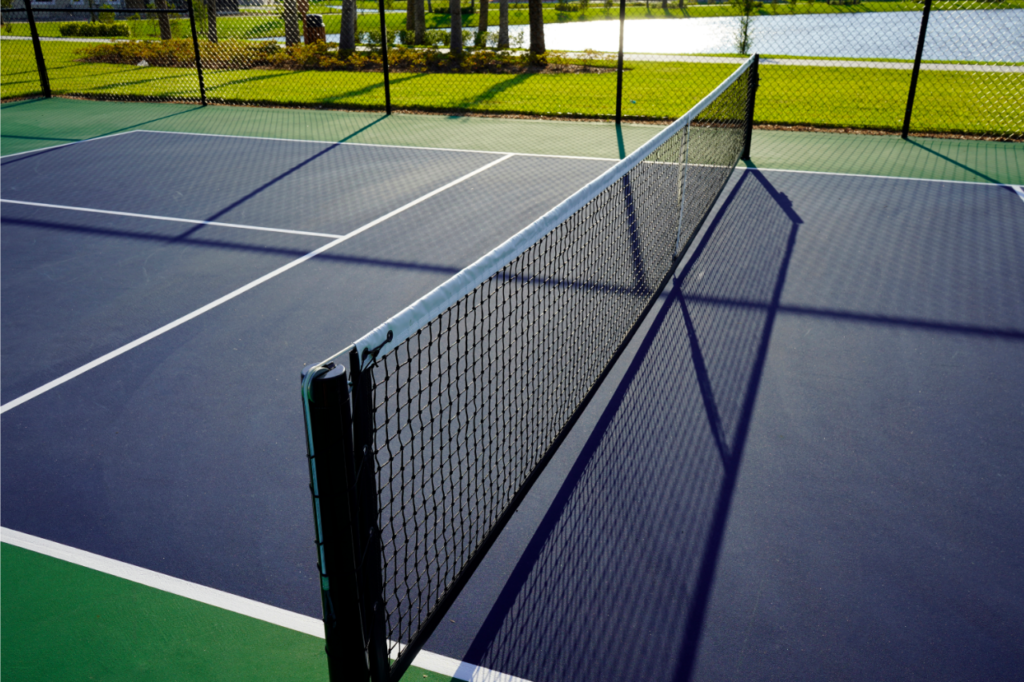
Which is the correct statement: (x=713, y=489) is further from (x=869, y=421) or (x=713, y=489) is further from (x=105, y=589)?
(x=105, y=589)

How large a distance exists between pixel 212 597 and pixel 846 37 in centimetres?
2769

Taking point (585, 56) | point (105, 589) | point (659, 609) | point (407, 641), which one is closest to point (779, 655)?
point (659, 609)

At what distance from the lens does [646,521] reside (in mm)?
4148

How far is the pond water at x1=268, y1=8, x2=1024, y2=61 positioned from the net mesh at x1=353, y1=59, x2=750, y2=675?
1580 cm

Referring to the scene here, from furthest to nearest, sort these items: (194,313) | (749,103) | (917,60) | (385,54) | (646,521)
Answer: (385,54), (917,60), (749,103), (194,313), (646,521)

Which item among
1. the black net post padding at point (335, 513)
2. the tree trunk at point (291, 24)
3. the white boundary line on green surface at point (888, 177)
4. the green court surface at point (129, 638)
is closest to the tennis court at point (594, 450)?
the green court surface at point (129, 638)

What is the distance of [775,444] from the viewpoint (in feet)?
15.8

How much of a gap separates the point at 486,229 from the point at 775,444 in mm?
4627

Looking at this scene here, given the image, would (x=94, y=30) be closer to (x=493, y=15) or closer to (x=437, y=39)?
(x=437, y=39)

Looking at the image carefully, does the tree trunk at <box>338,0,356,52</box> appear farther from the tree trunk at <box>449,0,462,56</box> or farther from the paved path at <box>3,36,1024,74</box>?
the paved path at <box>3,36,1024,74</box>

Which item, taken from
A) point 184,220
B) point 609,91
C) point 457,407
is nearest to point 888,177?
point 609,91

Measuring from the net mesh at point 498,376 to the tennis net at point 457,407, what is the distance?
2 cm

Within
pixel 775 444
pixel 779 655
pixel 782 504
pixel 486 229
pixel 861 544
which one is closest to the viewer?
pixel 779 655

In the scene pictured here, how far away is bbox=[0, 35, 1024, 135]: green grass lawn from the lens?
14664mm
